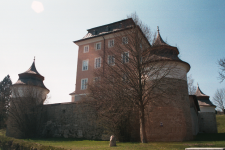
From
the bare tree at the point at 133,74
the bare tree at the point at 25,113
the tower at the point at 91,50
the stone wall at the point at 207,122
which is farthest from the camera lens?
the stone wall at the point at 207,122

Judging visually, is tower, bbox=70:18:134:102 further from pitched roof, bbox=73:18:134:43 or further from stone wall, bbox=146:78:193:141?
stone wall, bbox=146:78:193:141

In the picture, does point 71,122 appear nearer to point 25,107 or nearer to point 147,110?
point 25,107

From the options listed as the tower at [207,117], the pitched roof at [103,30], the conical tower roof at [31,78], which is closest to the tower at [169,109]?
the pitched roof at [103,30]

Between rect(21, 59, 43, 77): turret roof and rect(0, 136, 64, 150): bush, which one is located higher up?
rect(21, 59, 43, 77): turret roof

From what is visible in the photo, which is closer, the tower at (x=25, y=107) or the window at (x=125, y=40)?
the window at (x=125, y=40)

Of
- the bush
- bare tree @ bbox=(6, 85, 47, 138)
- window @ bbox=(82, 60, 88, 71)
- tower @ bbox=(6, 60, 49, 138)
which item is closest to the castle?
window @ bbox=(82, 60, 88, 71)

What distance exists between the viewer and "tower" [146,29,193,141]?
47.4ft

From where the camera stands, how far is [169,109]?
14969 millimetres

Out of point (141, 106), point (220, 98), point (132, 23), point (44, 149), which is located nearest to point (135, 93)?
point (141, 106)

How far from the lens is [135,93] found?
526 inches

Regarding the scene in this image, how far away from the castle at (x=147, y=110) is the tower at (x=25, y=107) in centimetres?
15

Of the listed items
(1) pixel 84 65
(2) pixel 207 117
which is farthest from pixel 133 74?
(2) pixel 207 117

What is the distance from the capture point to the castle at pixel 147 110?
579 inches

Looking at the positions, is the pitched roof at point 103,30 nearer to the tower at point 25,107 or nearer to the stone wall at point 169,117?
the tower at point 25,107
